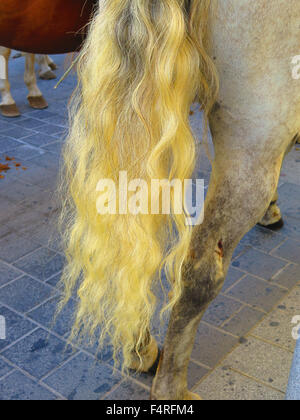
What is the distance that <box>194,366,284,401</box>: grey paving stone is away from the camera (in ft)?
6.45

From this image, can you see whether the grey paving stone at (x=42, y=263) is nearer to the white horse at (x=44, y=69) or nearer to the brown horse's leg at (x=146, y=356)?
the brown horse's leg at (x=146, y=356)

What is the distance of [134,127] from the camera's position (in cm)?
129

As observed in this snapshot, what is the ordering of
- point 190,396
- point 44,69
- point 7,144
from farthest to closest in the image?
point 44,69 < point 7,144 < point 190,396

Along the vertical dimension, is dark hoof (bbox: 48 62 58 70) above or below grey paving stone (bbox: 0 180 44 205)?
above

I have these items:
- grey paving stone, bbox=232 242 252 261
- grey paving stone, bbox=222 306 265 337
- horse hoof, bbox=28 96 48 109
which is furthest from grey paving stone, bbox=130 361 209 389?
horse hoof, bbox=28 96 48 109

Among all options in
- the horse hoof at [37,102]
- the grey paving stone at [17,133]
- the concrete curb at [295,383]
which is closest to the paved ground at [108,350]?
the concrete curb at [295,383]

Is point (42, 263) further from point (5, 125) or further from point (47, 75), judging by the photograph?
point (47, 75)

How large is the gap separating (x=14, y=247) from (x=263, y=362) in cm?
160

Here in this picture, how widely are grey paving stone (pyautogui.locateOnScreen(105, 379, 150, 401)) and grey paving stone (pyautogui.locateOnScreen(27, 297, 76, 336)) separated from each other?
42 cm

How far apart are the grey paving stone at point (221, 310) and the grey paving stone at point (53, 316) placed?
66 cm

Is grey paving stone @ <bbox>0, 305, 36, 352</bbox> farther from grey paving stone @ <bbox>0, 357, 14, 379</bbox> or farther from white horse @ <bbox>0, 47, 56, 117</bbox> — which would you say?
white horse @ <bbox>0, 47, 56, 117</bbox>

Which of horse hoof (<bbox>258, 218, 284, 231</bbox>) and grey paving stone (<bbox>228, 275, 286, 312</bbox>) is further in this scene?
horse hoof (<bbox>258, 218, 284, 231</bbox>)

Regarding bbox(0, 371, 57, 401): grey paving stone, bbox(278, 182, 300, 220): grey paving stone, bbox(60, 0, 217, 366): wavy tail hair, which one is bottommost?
bbox(0, 371, 57, 401): grey paving stone

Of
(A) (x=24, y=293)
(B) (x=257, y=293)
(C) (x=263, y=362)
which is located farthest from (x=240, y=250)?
(A) (x=24, y=293)
